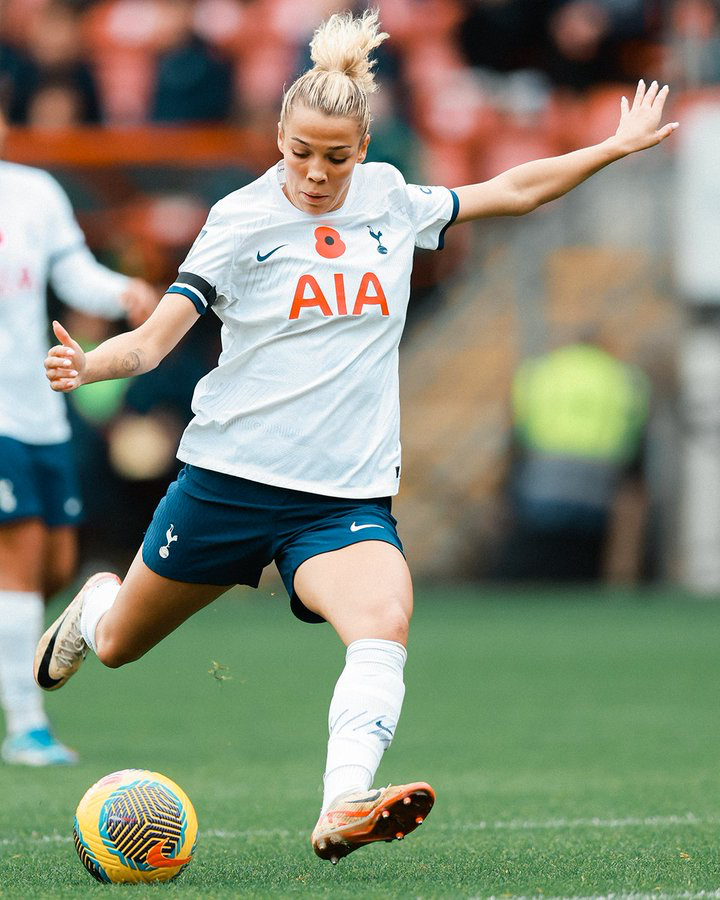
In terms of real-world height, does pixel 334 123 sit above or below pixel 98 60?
below

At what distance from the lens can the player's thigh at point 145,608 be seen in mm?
5363

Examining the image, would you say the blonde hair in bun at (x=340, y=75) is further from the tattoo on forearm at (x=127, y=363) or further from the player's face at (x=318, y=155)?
the tattoo on forearm at (x=127, y=363)

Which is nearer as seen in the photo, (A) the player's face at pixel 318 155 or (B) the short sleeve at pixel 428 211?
(A) the player's face at pixel 318 155

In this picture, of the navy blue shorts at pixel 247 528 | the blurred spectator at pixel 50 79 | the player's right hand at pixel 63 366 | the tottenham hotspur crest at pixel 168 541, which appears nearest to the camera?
the player's right hand at pixel 63 366

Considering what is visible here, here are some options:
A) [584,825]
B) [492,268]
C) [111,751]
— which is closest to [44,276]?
[111,751]

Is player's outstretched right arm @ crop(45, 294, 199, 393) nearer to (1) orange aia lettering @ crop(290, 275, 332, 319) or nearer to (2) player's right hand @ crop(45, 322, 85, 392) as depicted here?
(2) player's right hand @ crop(45, 322, 85, 392)

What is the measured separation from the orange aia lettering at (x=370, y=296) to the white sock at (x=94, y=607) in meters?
1.39

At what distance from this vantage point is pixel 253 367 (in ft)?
16.9

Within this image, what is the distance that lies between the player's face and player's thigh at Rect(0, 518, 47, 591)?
2795mm

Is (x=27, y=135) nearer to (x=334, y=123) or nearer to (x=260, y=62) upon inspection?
(x=260, y=62)

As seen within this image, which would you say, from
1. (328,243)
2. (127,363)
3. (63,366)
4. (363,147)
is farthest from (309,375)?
(63,366)

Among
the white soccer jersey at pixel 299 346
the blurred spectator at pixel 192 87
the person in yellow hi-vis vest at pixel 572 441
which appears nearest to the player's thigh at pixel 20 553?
the white soccer jersey at pixel 299 346

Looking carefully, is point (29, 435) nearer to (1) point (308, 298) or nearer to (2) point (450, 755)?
(2) point (450, 755)

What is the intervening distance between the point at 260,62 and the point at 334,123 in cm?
1232
